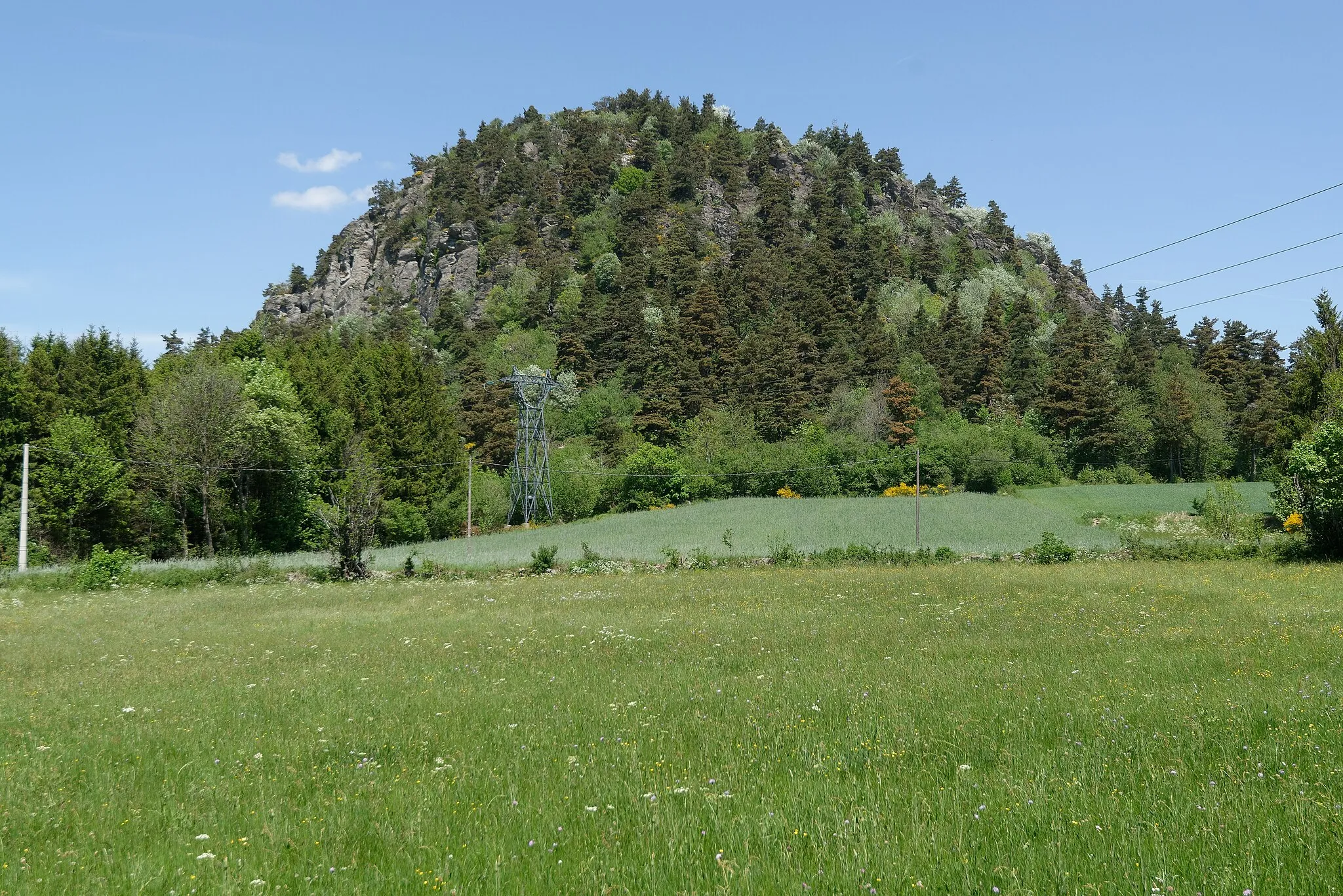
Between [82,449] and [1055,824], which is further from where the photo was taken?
[82,449]

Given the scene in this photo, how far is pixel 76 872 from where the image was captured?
18.5ft

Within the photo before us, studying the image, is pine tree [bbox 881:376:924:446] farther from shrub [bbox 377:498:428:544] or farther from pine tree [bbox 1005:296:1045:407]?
shrub [bbox 377:498:428:544]

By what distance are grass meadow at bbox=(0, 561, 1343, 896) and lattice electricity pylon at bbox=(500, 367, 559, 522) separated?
49.5 m

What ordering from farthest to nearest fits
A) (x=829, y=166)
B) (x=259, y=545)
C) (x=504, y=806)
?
(x=829, y=166) → (x=259, y=545) → (x=504, y=806)

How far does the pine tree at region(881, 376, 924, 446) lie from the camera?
88938 millimetres

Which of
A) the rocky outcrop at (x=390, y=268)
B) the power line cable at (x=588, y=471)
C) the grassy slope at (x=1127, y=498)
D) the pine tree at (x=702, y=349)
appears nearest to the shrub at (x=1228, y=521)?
the grassy slope at (x=1127, y=498)

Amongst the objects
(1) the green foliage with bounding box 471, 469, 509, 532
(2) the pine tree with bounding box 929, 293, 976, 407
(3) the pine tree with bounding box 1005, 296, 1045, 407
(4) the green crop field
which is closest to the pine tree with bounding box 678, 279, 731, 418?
(4) the green crop field

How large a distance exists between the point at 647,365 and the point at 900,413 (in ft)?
115

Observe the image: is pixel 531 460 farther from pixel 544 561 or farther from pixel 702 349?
pixel 544 561

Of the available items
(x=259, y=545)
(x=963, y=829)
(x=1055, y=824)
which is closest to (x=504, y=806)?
(x=963, y=829)

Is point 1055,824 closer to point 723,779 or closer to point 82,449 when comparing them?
point 723,779

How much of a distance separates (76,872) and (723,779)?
5.03 meters

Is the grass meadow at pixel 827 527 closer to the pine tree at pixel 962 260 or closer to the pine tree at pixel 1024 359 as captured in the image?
the pine tree at pixel 1024 359

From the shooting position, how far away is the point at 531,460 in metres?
81.2
